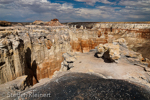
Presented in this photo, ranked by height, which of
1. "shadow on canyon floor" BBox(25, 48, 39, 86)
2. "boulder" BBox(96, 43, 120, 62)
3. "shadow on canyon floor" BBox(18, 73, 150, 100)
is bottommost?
"shadow on canyon floor" BBox(25, 48, 39, 86)

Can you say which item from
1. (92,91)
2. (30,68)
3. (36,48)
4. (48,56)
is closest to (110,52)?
(92,91)

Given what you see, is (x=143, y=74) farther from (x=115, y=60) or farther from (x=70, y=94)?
(x=70, y=94)

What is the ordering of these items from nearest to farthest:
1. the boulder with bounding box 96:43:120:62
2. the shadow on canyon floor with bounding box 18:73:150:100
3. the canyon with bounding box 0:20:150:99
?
the shadow on canyon floor with bounding box 18:73:150:100 → the canyon with bounding box 0:20:150:99 → the boulder with bounding box 96:43:120:62

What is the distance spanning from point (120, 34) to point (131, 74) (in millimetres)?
29569

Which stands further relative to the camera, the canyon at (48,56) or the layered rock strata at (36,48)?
the canyon at (48,56)

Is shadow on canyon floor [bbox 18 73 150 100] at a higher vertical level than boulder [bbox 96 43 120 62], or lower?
lower

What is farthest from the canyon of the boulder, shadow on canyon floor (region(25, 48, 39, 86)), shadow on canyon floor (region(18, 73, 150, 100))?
shadow on canyon floor (region(18, 73, 150, 100))

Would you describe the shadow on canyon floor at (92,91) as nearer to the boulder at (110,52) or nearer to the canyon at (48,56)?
the canyon at (48,56)

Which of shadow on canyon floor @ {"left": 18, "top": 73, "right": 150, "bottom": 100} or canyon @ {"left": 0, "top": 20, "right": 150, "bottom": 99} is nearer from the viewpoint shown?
shadow on canyon floor @ {"left": 18, "top": 73, "right": 150, "bottom": 100}

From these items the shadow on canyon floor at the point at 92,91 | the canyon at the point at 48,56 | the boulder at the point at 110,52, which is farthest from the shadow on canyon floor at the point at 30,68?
the boulder at the point at 110,52

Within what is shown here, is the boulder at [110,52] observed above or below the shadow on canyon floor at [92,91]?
above

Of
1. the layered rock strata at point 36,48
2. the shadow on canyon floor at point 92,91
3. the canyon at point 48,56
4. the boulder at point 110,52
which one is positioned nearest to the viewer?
the shadow on canyon floor at point 92,91

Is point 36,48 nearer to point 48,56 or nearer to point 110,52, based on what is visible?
point 48,56

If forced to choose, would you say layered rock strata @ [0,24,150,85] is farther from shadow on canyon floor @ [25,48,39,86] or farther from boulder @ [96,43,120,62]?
boulder @ [96,43,120,62]
